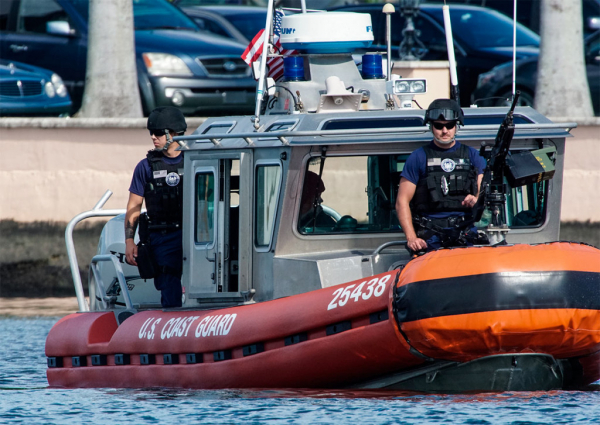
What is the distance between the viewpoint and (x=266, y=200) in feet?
25.6

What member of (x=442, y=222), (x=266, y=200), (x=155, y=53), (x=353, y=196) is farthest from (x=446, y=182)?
(x=155, y=53)

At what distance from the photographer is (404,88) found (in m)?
8.24

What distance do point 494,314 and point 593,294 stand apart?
58cm

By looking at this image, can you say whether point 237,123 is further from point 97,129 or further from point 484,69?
point 484,69

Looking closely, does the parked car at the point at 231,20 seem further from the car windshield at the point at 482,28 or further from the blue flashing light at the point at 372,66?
the blue flashing light at the point at 372,66

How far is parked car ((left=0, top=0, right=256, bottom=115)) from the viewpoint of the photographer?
1527cm

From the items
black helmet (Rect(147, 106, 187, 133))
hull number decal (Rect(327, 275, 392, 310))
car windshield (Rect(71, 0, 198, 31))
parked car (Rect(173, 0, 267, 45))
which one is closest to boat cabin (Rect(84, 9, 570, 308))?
black helmet (Rect(147, 106, 187, 133))

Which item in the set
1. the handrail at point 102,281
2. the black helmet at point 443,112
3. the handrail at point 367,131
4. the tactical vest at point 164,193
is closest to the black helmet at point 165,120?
the tactical vest at point 164,193

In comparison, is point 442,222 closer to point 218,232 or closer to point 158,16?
point 218,232

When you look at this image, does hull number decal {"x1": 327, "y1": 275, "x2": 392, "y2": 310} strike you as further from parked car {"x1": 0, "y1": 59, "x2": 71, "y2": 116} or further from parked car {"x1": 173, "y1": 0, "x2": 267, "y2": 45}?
parked car {"x1": 173, "y1": 0, "x2": 267, "y2": 45}

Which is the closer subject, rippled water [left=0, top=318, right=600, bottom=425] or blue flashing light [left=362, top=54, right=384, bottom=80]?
rippled water [left=0, top=318, right=600, bottom=425]

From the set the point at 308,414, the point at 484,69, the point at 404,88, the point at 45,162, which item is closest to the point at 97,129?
the point at 45,162

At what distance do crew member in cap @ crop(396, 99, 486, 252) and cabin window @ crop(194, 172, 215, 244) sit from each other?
1407 mm

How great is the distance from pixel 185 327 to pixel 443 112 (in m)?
2.21
